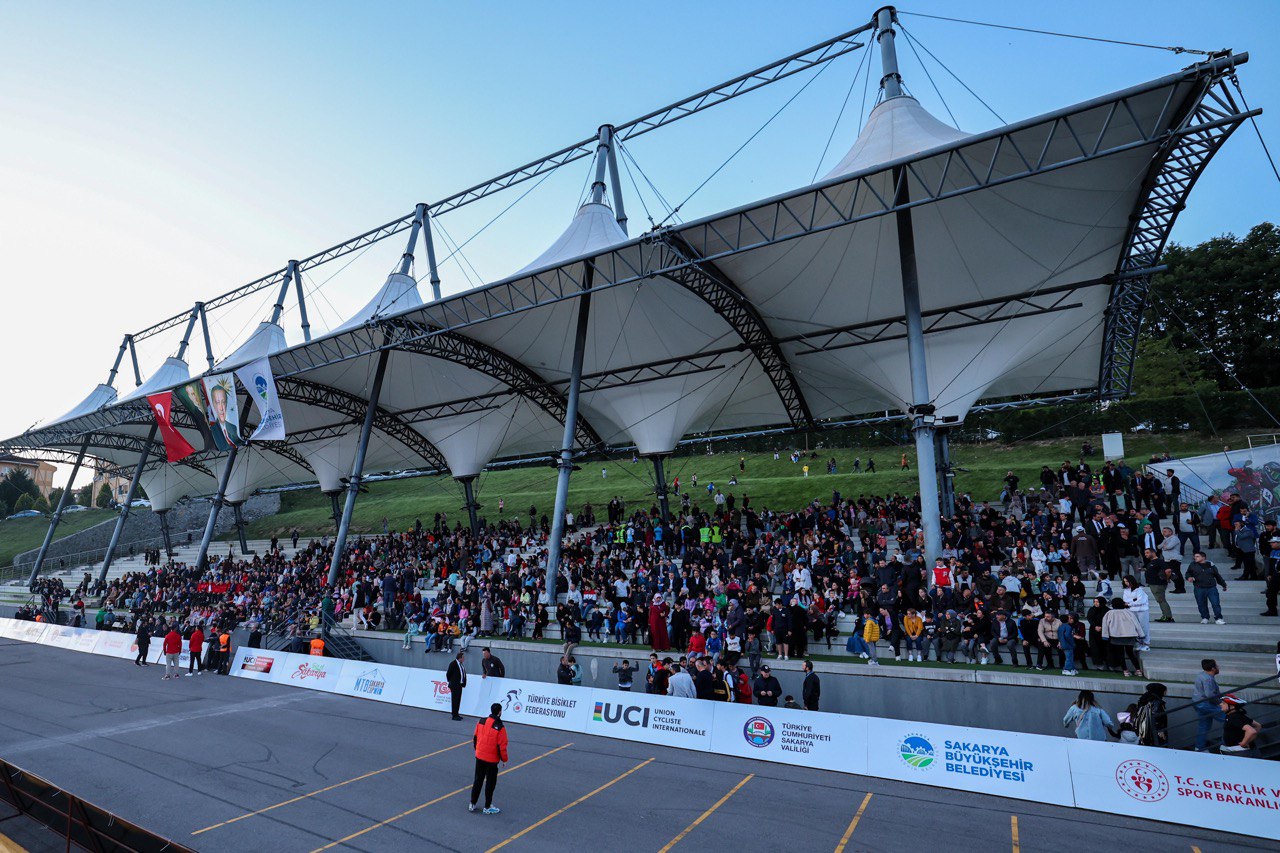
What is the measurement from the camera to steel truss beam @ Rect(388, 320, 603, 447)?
28.7 metres

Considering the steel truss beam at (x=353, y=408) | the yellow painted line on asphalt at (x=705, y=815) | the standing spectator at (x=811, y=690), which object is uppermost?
the steel truss beam at (x=353, y=408)

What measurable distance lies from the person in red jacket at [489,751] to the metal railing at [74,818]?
339 cm

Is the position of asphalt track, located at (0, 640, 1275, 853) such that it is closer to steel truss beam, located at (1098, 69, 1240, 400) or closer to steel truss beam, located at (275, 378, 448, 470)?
steel truss beam, located at (1098, 69, 1240, 400)

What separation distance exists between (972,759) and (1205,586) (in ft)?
21.6

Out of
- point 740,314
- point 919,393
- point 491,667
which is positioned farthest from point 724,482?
point 491,667

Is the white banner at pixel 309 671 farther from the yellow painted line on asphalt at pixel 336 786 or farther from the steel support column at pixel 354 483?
the steel support column at pixel 354 483

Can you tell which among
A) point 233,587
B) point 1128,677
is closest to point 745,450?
point 233,587

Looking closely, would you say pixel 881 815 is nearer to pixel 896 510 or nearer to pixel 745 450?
pixel 896 510

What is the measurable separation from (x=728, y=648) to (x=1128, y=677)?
7539 millimetres

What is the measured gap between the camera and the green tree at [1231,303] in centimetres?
4616

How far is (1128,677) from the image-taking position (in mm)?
11727

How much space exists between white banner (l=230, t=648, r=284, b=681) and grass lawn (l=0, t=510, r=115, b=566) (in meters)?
61.0

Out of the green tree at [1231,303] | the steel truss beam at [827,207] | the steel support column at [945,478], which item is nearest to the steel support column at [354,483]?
the steel truss beam at [827,207]

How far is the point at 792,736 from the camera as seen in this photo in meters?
11.9
